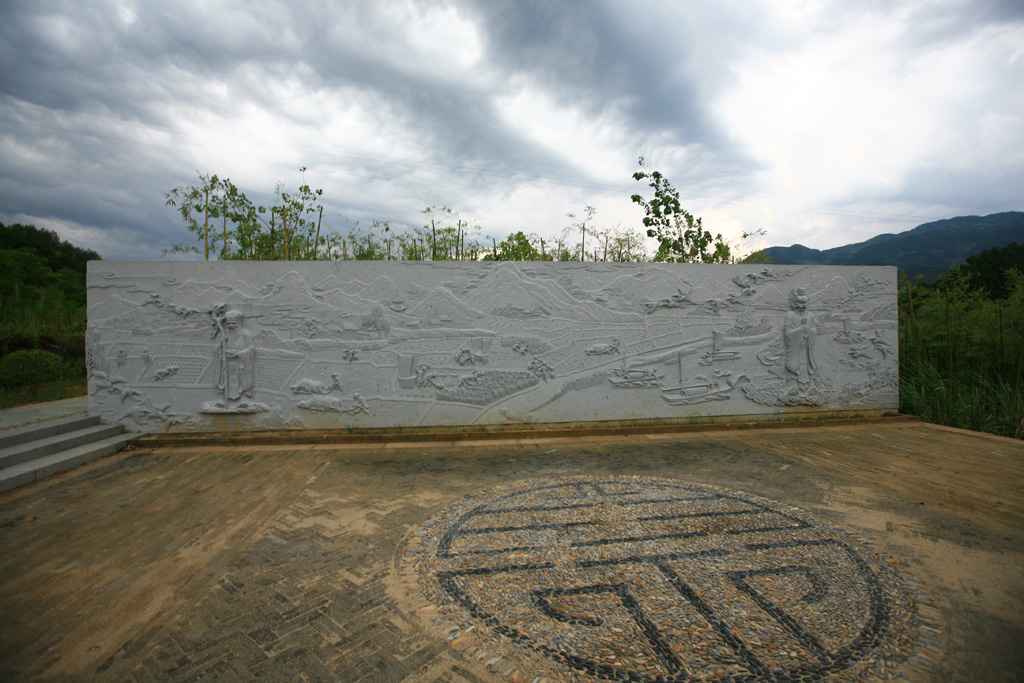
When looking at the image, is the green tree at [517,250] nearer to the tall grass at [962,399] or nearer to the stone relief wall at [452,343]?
the stone relief wall at [452,343]

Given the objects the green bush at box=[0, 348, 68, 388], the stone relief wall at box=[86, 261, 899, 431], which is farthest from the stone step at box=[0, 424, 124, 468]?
the green bush at box=[0, 348, 68, 388]

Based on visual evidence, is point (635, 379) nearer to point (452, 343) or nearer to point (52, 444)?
point (452, 343)

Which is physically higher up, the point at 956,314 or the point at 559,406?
the point at 956,314

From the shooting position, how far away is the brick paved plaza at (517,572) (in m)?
2.17

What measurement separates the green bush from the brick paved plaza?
5269 millimetres

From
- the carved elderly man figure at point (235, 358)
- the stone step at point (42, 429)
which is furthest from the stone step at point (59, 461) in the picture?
the carved elderly man figure at point (235, 358)

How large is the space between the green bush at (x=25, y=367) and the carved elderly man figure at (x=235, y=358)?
5.24 meters

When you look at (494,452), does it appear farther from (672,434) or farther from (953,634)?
(953,634)

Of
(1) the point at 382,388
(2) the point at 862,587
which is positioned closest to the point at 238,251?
(1) the point at 382,388

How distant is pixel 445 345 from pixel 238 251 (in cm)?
634

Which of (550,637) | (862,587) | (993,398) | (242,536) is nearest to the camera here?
(550,637)

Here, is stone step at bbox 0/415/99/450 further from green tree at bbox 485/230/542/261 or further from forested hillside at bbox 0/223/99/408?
green tree at bbox 485/230/542/261

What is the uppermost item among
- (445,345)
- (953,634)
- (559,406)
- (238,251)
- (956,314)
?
(238,251)

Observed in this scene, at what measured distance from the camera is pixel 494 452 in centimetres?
582
